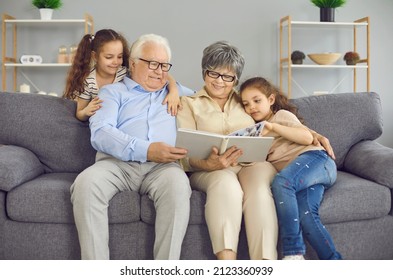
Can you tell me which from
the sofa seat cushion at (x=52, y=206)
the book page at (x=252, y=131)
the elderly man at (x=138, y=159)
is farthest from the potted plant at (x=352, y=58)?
the sofa seat cushion at (x=52, y=206)

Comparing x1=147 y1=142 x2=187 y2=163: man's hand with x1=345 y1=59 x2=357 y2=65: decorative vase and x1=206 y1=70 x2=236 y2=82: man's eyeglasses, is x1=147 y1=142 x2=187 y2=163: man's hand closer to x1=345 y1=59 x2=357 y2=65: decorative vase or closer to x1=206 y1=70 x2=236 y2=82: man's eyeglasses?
x1=206 y1=70 x2=236 y2=82: man's eyeglasses

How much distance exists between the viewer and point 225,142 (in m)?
2.11

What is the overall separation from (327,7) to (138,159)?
354cm

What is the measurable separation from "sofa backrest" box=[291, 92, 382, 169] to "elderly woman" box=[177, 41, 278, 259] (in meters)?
0.46

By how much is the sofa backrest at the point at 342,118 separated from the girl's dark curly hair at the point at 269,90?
0.17 meters

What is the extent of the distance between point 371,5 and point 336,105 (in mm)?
3174

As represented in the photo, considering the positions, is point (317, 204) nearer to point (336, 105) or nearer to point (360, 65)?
point (336, 105)

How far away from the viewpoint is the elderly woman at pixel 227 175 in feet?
6.76

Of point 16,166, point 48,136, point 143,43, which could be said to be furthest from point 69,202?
point 143,43

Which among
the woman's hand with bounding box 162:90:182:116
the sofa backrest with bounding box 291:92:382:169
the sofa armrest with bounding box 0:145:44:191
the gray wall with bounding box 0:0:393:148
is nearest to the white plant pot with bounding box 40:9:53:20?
the gray wall with bounding box 0:0:393:148

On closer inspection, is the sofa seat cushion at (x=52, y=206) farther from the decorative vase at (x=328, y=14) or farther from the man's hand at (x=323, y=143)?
the decorative vase at (x=328, y=14)
